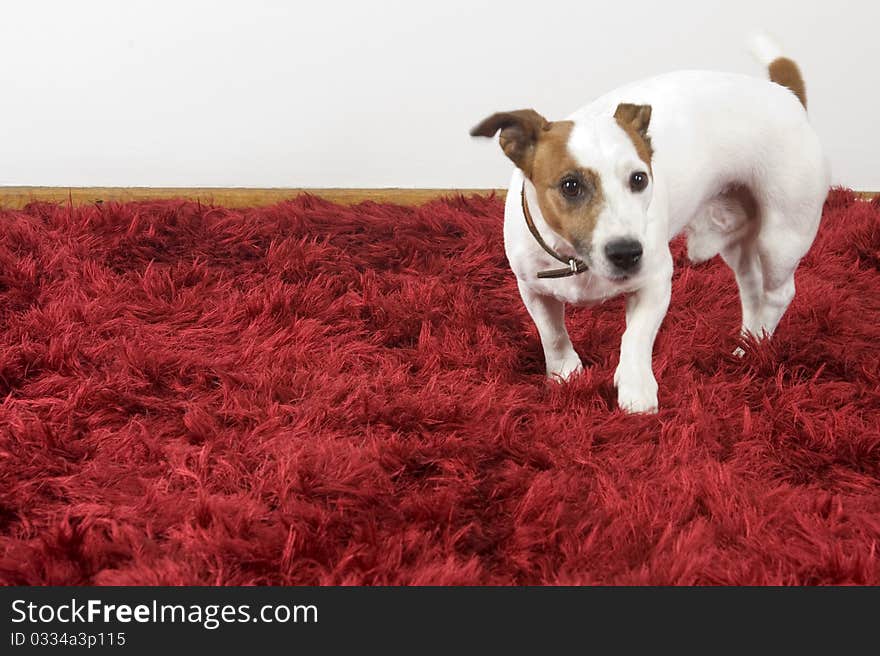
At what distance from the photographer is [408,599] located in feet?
3.73

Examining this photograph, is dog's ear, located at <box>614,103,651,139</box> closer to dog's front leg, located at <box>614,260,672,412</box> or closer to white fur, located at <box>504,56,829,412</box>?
white fur, located at <box>504,56,829,412</box>

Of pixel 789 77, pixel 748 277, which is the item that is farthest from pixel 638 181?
pixel 789 77

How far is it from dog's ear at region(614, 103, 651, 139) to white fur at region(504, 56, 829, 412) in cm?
3

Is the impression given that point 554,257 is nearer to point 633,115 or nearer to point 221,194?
point 633,115

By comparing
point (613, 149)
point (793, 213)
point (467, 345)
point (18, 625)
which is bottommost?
point (18, 625)

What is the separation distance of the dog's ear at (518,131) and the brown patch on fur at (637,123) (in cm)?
13

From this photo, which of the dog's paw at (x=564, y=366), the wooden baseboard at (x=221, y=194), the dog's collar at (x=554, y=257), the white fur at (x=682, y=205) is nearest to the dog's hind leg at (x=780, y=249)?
the white fur at (x=682, y=205)

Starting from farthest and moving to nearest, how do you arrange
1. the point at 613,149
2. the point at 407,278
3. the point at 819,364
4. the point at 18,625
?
the point at 407,278
the point at 819,364
the point at 613,149
the point at 18,625

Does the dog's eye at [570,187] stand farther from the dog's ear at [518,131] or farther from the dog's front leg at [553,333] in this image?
the dog's front leg at [553,333]

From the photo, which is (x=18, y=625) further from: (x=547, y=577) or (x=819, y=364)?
(x=819, y=364)

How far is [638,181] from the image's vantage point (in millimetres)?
1600

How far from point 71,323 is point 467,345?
2.89ft

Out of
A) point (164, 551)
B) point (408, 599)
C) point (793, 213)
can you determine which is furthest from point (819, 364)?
point (164, 551)

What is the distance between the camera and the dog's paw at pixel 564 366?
1.93 meters
